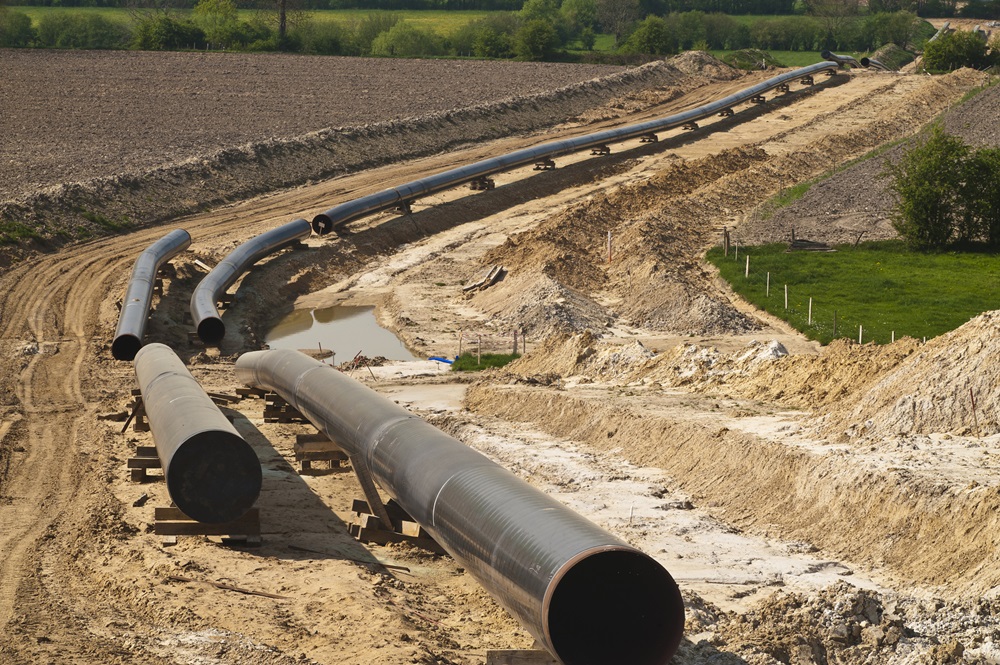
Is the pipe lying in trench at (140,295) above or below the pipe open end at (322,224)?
below

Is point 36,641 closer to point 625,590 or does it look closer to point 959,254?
point 625,590

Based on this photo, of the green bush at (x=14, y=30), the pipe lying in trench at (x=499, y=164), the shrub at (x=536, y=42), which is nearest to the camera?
the pipe lying in trench at (x=499, y=164)

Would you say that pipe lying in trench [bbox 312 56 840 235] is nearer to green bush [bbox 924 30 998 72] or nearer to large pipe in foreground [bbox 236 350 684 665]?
green bush [bbox 924 30 998 72]

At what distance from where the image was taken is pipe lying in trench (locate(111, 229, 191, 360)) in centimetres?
3039

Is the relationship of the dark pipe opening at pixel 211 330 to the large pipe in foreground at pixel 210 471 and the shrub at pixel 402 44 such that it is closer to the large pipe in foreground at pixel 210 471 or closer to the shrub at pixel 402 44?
the large pipe in foreground at pixel 210 471

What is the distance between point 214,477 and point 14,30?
3411 inches

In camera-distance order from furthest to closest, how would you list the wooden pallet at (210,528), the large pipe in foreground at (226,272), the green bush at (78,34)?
the green bush at (78,34)
the large pipe in foreground at (226,272)
the wooden pallet at (210,528)

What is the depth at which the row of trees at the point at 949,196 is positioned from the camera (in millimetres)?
41438

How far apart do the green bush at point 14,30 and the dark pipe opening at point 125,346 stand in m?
69.7

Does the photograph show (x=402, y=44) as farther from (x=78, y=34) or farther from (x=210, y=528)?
(x=210, y=528)

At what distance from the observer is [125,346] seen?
100.0ft

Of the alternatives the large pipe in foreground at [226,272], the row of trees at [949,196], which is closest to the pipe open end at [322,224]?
the large pipe in foreground at [226,272]

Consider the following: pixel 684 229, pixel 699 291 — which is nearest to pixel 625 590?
pixel 699 291

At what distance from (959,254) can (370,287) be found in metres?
21.0
